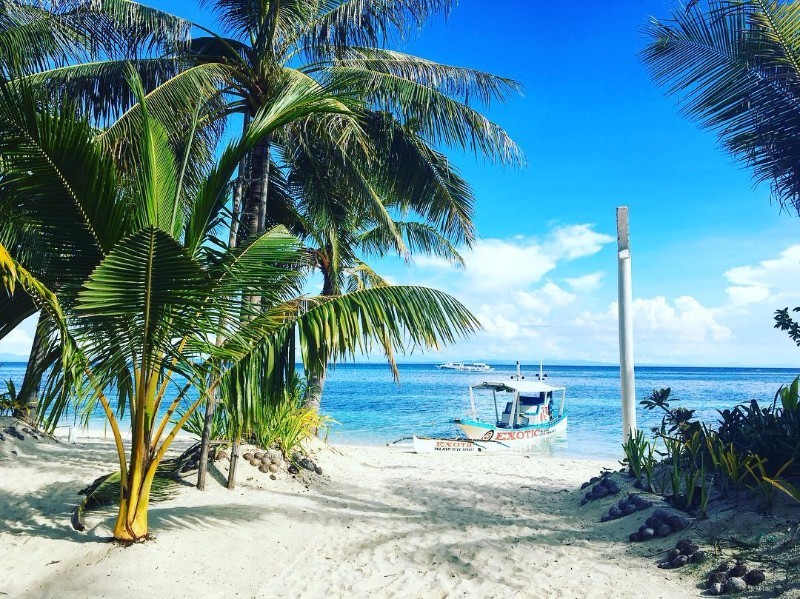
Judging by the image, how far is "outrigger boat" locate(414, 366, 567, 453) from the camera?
14.8m

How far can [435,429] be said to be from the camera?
2519 cm

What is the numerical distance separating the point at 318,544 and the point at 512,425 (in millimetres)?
12901

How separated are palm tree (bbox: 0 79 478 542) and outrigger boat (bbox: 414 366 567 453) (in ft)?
31.8

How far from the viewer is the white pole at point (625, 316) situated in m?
8.62

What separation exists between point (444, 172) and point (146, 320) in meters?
6.16

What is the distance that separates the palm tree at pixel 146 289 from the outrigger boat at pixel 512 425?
9685 mm

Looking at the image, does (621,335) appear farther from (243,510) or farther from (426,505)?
(243,510)

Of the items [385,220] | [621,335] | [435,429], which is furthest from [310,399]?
[435,429]

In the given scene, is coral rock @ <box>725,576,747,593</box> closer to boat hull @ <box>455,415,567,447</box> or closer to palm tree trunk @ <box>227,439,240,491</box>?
palm tree trunk @ <box>227,439,240,491</box>

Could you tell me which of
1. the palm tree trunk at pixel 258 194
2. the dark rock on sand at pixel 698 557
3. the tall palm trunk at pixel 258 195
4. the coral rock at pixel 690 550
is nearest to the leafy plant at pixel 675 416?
the coral rock at pixel 690 550

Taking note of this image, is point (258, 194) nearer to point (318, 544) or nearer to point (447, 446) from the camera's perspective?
point (318, 544)

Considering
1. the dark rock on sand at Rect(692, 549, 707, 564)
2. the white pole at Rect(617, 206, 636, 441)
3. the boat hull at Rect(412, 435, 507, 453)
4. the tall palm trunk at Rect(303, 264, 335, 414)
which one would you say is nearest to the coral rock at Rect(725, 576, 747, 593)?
the dark rock on sand at Rect(692, 549, 707, 564)

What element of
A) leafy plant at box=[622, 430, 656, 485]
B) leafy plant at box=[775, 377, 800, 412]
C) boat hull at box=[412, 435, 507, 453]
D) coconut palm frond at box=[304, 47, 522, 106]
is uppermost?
coconut palm frond at box=[304, 47, 522, 106]

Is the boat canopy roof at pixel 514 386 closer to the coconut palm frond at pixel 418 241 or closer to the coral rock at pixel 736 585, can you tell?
the coconut palm frond at pixel 418 241
